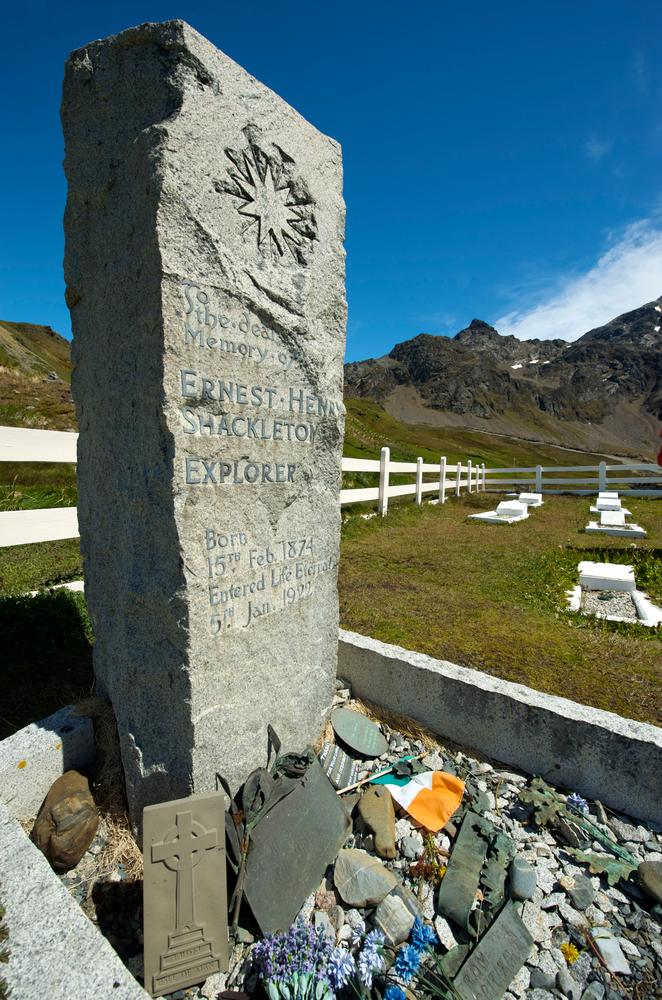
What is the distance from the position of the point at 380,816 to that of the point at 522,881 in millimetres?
662

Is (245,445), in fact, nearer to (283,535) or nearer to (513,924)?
(283,535)

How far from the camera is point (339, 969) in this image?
65.9 inches

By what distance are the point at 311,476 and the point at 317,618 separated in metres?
0.87

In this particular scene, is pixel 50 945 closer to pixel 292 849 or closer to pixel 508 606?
pixel 292 849

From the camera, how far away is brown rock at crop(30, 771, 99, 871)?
2.15 m

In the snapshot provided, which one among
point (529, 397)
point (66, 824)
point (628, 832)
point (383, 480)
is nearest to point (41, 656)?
point (66, 824)

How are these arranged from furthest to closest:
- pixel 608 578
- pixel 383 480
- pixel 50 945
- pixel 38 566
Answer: pixel 383 480, pixel 38 566, pixel 608 578, pixel 50 945

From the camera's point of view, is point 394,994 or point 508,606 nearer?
point 394,994

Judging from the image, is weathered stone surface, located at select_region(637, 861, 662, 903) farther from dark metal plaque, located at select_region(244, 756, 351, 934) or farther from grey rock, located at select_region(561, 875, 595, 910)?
dark metal plaque, located at select_region(244, 756, 351, 934)

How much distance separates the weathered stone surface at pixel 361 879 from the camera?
6.57ft

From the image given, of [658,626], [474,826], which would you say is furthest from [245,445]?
[658,626]

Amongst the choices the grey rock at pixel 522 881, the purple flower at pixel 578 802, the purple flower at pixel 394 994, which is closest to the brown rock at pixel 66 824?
the purple flower at pixel 394 994

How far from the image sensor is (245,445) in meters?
2.40

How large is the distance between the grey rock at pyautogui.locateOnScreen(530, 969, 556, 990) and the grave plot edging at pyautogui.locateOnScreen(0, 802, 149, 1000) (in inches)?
52.4
